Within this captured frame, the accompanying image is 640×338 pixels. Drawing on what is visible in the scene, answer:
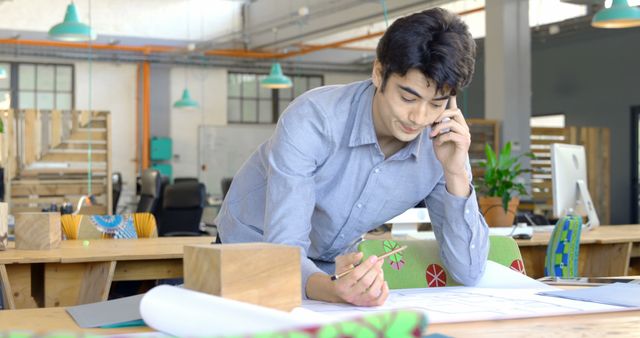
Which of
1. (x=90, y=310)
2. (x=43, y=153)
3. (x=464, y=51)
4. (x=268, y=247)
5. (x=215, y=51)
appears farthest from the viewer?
(x=215, y=51)

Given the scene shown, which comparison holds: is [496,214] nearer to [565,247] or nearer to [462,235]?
[565,247]

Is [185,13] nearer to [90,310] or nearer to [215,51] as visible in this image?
[215,51]


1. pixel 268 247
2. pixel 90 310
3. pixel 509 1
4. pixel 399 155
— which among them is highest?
pixel 509 1

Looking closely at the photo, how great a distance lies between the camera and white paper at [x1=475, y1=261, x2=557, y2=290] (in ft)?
6.63

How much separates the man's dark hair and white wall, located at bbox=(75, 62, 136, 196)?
48.0ft

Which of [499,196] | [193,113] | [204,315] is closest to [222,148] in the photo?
[193,113]

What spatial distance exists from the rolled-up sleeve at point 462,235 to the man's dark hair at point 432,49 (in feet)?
1.02

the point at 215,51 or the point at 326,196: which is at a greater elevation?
the point at 215,51

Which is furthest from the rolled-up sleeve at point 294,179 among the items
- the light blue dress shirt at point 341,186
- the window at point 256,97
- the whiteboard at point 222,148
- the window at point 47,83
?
the window at point 256,97

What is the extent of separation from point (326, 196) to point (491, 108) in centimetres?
878

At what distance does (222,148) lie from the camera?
1744cm

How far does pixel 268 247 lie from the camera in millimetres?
1380

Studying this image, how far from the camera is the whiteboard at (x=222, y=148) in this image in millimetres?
17219

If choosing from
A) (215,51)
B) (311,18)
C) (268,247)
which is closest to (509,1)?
(311,18)
